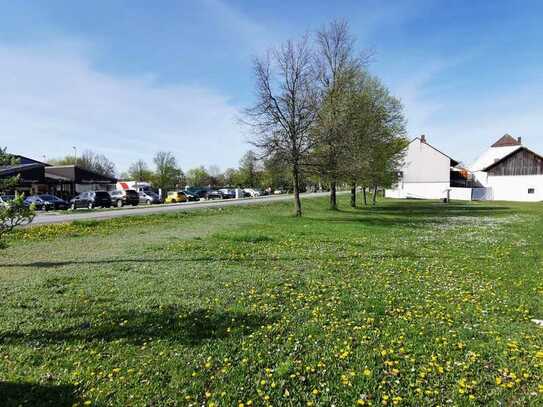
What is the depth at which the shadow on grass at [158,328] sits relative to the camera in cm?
470

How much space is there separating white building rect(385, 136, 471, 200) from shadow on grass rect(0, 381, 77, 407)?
188 ft

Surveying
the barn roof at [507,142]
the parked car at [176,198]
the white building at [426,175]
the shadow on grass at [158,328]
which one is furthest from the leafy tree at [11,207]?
the barn roof at [507,142]

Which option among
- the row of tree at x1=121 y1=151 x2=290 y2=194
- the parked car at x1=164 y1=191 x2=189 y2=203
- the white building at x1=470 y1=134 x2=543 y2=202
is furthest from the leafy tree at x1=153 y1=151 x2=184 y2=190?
the white building at x1=470 y1=134 x2=543 y2=202

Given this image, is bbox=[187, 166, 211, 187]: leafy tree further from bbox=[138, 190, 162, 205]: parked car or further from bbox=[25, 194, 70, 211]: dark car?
bbox=[25, 194, 70, 211]: dark car

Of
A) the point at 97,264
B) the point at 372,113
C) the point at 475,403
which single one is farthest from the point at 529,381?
the point at 372,113

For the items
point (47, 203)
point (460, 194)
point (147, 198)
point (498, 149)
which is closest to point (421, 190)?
point (460, 194)

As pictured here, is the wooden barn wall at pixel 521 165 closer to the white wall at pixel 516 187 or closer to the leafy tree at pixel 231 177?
the white wall at pixel 516 187

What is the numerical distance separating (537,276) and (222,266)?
775 cm

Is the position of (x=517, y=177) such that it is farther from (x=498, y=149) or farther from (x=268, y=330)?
(x=268, y=330)

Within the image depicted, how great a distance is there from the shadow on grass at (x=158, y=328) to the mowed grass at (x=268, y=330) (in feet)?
0.09

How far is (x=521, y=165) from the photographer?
48.8 metres

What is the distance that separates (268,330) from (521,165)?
187 feet

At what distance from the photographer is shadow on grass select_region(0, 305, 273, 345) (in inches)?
185

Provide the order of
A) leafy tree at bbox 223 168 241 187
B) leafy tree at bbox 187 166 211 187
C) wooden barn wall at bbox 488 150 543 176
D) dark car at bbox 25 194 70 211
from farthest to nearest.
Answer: leafy tree at bbox 187 166 211 187, leafy tree at bbox 223 168 241 187, wooden barn wall at bbox 488 150 543 176, dark car at bbox 25 194 70 211
